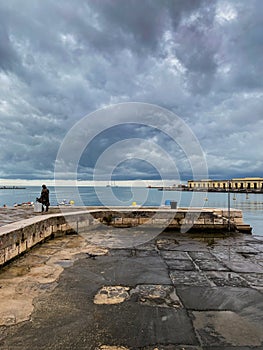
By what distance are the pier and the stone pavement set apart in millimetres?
12

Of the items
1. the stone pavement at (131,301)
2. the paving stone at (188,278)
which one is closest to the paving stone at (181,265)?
the stone pavement at (131,301)

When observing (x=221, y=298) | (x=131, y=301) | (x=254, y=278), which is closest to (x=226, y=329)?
(x=221, y=298)

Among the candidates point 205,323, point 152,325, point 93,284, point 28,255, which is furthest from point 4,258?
point 205,323

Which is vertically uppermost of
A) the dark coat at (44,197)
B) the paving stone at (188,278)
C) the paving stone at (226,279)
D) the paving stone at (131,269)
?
the dark coat at (44,197)

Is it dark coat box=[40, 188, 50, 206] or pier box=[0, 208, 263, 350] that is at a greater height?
dark coat box=[40, 188, 50, 206]

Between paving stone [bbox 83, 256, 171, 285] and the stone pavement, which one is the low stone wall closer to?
the stone pavement

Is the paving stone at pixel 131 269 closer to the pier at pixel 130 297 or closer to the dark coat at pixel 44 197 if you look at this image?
the pier at pixel 130 297

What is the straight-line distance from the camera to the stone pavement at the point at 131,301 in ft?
9.14

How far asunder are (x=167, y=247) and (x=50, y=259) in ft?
11.2

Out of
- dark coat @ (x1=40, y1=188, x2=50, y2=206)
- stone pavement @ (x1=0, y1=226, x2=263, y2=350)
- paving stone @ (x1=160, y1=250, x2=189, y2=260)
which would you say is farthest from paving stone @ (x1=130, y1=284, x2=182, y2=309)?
dark coat @ (x1=40, y1=188, x2=50, y2=206)

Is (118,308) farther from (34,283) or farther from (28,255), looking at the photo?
(28,255)

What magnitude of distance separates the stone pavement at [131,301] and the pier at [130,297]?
12 millimetres

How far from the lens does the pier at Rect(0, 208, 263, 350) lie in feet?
9.18

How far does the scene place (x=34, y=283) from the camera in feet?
14.6
